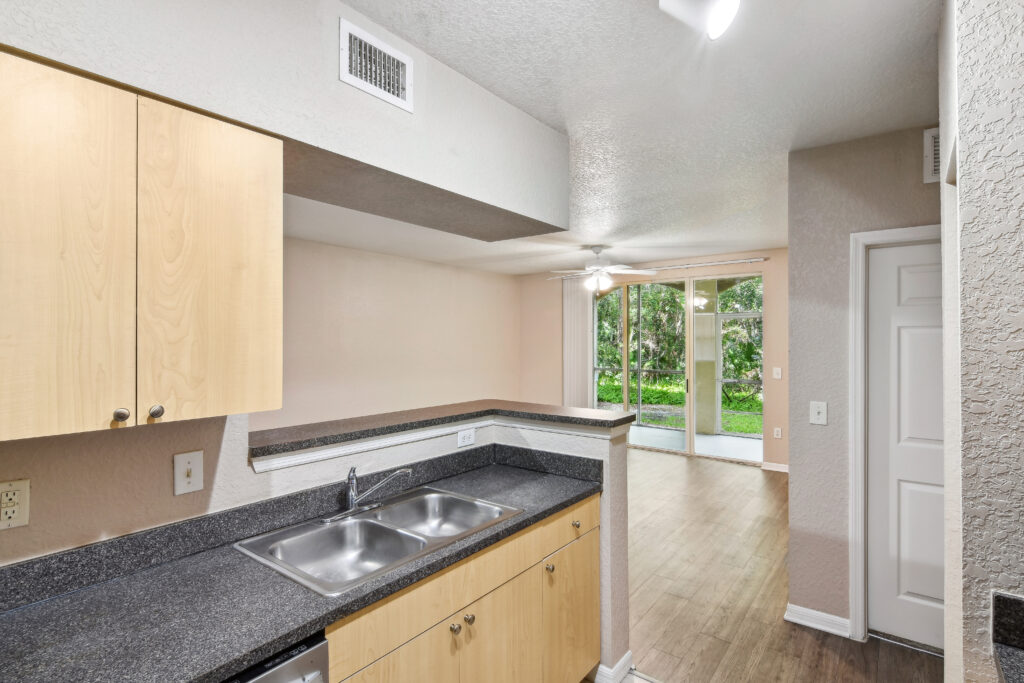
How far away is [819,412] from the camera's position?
8.59 ft

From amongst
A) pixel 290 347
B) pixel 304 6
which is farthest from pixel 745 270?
pixel 304 6

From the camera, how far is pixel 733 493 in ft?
15.9

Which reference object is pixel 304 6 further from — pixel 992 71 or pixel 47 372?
pixel 992 71

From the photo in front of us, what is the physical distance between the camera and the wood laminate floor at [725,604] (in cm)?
230

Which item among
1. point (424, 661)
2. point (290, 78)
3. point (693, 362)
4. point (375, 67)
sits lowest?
point (424, 661)

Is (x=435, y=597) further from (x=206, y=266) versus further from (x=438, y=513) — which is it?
(x=206, y=266)

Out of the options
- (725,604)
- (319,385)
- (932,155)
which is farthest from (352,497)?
(319,385)

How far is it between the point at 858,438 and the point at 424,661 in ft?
7.64

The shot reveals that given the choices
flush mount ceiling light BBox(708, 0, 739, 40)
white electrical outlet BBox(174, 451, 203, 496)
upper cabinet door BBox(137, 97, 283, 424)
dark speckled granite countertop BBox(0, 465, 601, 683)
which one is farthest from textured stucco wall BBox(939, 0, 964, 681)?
white electrical outlet BBox(174, 451, 203, 496)

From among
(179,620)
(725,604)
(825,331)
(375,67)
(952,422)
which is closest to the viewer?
(179,620)

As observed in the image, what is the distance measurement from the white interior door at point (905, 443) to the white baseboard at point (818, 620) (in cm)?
15

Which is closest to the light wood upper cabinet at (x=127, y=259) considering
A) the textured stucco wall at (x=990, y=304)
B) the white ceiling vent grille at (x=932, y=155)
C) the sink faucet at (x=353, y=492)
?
the sink faucet at (x=353, y=492)

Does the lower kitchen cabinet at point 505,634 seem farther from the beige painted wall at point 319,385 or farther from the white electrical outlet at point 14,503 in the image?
the white electrical outlet at point 14,503

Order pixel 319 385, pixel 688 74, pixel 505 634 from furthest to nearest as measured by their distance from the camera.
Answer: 1. pixel 319 385
2. pixel 688 74
3. pixel 505 634
